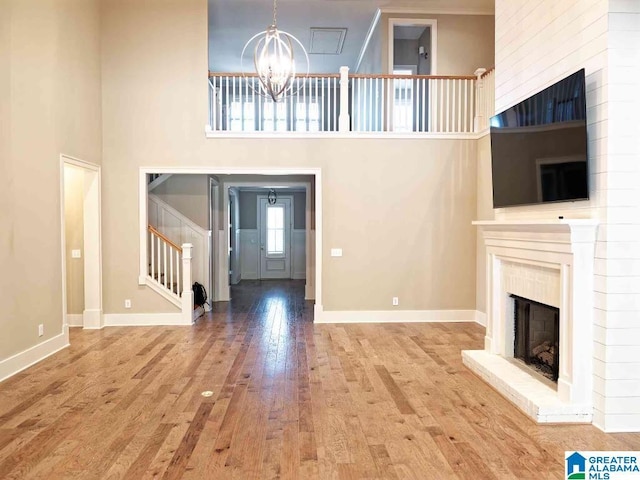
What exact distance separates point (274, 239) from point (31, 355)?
8.94 meters

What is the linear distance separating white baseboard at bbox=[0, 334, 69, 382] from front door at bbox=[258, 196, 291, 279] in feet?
26.4

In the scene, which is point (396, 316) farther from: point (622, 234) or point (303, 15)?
point (303, 15)

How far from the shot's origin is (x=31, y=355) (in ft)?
16.4

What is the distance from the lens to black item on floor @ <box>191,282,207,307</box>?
7891 millimetres

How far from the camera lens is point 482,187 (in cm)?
705

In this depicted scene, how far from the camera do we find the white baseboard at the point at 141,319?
702cm

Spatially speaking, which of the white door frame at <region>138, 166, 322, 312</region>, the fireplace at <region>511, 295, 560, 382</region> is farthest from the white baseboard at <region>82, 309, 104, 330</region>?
the fireplace at <region>511, 295, 560, 382</region>

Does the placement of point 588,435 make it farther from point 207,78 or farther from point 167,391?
point 207,78

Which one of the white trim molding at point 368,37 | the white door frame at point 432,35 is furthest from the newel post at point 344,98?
the white trim molding at point 368,37

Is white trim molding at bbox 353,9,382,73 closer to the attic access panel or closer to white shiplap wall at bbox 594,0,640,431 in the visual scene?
the attic access panel

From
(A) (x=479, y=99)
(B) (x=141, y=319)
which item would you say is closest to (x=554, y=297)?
(A) (x=479, y=99)

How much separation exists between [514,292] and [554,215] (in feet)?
3.05

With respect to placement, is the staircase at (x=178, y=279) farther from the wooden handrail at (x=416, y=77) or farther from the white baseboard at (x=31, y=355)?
the wooden handrail at (x=416, y=77)

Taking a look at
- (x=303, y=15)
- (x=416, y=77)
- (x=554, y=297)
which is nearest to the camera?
(x=554, y=297)
